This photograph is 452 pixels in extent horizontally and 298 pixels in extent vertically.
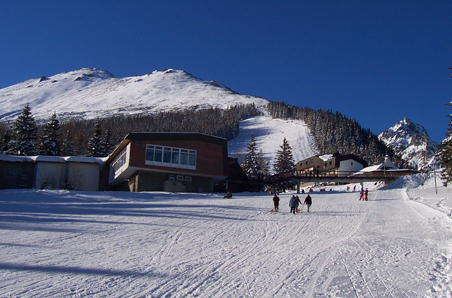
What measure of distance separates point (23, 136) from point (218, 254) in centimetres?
3737

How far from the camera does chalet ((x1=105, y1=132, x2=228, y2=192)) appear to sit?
32.7 metres

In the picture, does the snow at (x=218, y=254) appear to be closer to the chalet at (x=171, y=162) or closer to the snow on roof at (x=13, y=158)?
the chalet at (x=171, y=162)

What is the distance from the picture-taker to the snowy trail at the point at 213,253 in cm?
741

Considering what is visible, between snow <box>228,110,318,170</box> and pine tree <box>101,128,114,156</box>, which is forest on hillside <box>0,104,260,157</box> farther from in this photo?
snow <box>228,110,318,170</box>

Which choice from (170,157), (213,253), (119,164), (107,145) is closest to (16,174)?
(119,164)

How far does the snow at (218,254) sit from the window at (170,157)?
14329mm

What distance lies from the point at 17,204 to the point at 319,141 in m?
97.6

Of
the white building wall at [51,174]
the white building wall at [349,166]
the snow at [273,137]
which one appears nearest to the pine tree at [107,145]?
the white building wall at [51,174]

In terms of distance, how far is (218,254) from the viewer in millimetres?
10359

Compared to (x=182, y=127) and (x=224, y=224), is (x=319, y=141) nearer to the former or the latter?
(x=182, y=127)

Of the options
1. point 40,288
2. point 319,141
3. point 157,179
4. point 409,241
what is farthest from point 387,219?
point 319,141

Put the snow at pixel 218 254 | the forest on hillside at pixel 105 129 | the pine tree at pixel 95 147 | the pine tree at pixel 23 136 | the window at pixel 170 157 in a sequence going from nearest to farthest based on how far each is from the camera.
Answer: the snow at pixel 218 254
the window at pixel 170 157
the pine tree at pixel 23 136
the forest on hillside at pixel 105 129
the pine tree at pixel 95 147

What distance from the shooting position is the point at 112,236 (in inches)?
486

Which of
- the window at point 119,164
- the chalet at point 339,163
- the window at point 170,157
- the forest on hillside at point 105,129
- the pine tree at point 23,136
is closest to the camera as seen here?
the window at point 170,157
